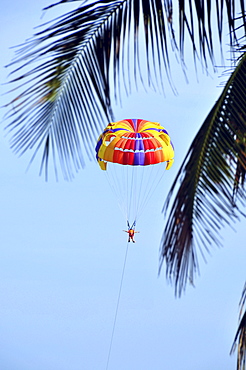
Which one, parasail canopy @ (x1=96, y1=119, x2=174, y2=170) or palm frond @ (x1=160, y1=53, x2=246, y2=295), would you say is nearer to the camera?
palm frond @ (x1=160, y1=53, x2=246, y2=295)

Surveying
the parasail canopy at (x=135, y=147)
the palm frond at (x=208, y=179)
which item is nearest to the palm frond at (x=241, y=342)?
the palm frond at (x=208, y=179)

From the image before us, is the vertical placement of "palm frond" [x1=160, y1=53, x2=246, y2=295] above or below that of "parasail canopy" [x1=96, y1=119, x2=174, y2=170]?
below

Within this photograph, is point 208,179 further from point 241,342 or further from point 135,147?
point 135,147

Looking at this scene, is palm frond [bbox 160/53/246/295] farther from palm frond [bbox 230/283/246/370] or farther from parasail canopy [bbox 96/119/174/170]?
parasail canopy [bbox 96/119/174/170]

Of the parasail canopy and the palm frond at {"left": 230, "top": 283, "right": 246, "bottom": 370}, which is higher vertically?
the parasail canopy

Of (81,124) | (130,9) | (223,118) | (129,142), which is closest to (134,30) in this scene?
(130,9)

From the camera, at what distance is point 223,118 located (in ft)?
14.8

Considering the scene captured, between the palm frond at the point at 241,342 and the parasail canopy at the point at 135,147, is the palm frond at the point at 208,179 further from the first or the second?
the parasail canopy at the point at 135,147

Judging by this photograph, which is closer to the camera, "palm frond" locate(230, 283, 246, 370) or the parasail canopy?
"palm frond" locate(230, 283, 246, 370)

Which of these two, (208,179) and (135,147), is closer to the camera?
(208,179)

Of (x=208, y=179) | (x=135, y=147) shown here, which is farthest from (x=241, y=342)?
Answer: (x=135, y=147)

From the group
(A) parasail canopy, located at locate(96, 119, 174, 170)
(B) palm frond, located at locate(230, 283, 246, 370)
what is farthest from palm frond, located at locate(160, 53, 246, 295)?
(A) parasail canopy, located at locate(96, 119, 174, 170)

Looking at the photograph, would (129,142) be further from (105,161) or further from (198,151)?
(198,151)

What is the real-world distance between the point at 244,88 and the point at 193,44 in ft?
2.65
